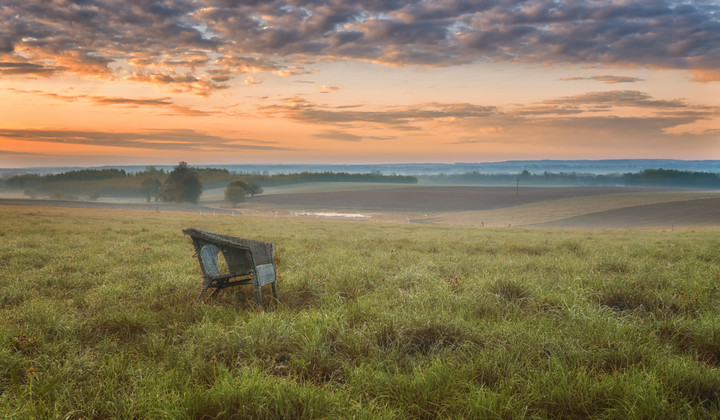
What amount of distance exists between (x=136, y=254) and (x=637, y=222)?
2702 inches

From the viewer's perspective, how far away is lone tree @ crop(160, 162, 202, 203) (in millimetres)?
104125

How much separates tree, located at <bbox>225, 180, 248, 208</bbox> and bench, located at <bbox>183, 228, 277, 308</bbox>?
324ft

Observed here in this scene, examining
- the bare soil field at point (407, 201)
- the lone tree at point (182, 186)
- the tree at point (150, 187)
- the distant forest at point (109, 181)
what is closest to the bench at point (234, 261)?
the bare soil field at point (407, 201)

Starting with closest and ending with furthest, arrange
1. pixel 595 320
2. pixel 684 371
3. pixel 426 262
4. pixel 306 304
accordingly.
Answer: pixel 684 371 → pixel 595 320 → pixel 306 304 → pixel 426 262

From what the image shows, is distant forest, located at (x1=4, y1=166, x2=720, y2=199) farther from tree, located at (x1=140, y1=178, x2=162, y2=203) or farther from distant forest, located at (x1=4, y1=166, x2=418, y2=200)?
tree, located at (x1=140, y1=178, x2=162, y2=203)

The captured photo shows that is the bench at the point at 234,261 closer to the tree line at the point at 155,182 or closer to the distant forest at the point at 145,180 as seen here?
the tree line at the point at 155,182

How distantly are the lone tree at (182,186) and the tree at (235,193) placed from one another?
9826 millimetres

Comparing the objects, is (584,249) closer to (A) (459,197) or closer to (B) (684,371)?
(B) (684,371)

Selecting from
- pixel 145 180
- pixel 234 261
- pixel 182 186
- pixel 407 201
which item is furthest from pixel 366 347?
pixel 145 180

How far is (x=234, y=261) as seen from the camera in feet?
21.9

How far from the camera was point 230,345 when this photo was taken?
4.54 meters

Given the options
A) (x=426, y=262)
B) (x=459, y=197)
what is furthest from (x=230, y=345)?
(x=459, y=197)

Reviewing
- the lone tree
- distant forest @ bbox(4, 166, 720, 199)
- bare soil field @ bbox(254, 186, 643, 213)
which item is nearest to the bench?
bare soil field @ bbox(254, 186, 643, 213)

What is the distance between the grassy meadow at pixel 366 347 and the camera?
3359 mm
